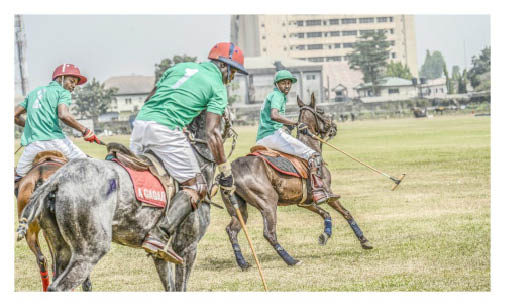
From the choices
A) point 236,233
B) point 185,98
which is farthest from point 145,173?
point 236,233

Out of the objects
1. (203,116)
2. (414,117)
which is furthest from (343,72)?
(203,116)

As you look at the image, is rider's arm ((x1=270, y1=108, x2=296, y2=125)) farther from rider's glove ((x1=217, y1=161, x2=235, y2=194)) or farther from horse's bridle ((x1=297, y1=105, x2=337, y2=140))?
rider's glove ((x1=217, y1=161, x2=235, y2=194))

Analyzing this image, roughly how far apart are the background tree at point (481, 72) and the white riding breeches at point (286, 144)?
202 ft

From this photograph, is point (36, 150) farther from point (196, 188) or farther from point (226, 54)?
point (226, 54)

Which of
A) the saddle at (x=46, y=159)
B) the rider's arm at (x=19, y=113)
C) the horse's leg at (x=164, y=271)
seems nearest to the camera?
the horse's leg at (x=164, y=271)

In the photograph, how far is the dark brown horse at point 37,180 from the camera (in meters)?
8.09

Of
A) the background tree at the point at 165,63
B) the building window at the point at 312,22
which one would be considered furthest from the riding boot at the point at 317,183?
the building window at the point at 312,22

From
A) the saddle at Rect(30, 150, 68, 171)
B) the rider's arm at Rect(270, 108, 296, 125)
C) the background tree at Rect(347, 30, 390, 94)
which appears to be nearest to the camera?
the saddle at Rect(30, 150, 68, 171)

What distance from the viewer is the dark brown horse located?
26.5 feet

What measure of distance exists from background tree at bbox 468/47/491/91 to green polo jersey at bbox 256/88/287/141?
202 feet

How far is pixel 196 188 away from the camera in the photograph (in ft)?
22.6

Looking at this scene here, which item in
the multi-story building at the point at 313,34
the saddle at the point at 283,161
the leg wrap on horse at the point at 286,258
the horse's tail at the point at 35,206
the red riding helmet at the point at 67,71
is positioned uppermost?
the multi-story building at the point at 313,34

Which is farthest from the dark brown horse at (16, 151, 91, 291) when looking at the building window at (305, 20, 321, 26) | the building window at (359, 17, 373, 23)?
the building window at (305, 20, 321, 26)

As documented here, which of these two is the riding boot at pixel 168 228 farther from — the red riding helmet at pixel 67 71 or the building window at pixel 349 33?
the building window at pixel 349 33
